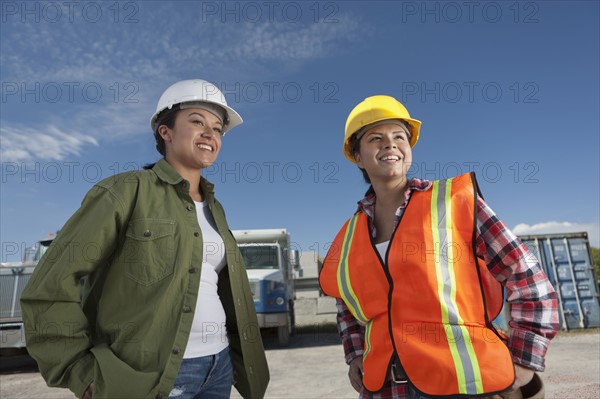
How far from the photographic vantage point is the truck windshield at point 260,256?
10008mm

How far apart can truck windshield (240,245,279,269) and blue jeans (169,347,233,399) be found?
7.83 m

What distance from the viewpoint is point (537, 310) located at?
1.75 metres

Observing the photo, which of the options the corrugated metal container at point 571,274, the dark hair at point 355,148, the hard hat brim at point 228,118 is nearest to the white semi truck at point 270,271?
the corrugated metal container at point 571,274

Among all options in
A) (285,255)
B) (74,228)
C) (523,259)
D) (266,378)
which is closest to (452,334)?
(523,259)

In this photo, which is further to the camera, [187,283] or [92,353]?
[187,283]

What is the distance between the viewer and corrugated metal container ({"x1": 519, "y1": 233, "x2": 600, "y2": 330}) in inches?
428

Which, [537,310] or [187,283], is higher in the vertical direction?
[187,283]

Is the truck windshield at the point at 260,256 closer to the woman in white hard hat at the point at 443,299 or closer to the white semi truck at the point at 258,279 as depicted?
the white semi truck at the point at 258,279

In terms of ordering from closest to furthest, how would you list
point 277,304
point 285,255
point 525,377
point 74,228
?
1. point 525,377
2. point 74,228
3. point 277,304
4. point 285,255

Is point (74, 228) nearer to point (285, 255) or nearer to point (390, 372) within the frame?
point (390, 372)

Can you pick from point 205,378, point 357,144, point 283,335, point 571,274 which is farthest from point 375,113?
point 571,274

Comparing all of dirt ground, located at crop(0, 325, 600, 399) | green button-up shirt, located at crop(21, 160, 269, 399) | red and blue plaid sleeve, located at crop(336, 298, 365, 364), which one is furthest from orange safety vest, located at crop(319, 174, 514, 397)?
dirt ground, located at crop(0, 325, 600, 399)

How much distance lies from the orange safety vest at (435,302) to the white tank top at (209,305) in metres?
0.66

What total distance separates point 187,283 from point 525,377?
142 cm
